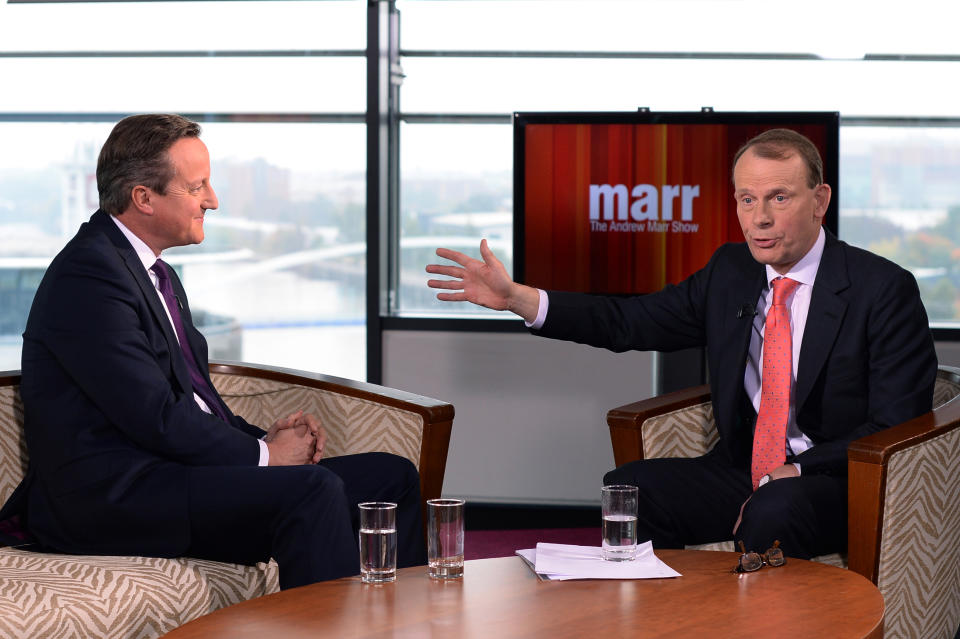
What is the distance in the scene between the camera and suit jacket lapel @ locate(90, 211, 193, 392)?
7.87ft

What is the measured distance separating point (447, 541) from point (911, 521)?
3.43 ft

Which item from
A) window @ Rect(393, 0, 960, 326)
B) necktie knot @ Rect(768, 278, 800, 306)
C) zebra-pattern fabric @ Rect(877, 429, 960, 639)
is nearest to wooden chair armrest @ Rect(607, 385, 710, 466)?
necktie knot @ Rect(768, 278, 800, 306)

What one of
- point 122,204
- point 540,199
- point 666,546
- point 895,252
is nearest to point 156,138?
point 122,204

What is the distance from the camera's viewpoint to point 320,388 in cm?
299

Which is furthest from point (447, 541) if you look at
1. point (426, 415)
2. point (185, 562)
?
point (426, 415)

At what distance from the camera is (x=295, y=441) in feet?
8.47

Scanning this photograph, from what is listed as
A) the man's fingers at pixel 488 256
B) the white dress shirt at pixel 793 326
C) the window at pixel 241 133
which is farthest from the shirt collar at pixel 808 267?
the window at pixel 241 133

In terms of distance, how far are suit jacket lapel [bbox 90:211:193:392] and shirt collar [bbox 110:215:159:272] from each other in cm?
3

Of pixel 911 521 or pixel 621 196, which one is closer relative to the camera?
pixel 911 521

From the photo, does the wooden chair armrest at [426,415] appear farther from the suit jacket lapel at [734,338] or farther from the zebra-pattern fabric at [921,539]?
the zebra-pattern fabric at [921,539]

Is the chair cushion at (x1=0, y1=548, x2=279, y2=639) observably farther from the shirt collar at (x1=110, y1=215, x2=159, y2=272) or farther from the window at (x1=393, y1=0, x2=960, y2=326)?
the window at (x1=393, y1=0, x2=960, y2=326)

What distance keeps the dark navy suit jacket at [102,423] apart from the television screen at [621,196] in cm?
190

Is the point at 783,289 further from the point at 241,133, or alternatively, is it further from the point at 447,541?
the point at 241,133

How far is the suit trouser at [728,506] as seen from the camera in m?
2.36
